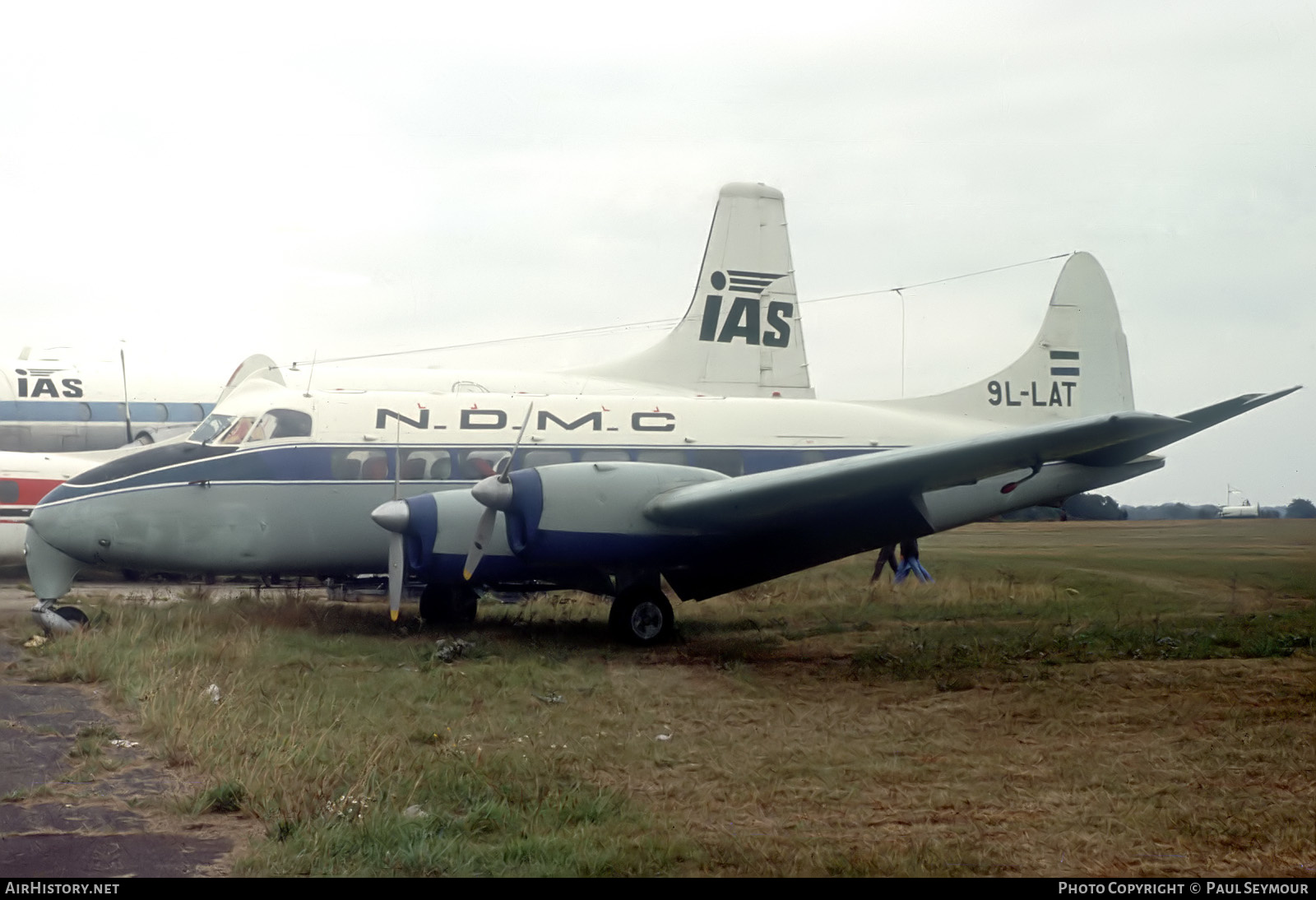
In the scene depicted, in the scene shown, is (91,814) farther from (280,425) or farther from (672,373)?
(672,373)

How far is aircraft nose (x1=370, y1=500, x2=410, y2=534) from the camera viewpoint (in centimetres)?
1196

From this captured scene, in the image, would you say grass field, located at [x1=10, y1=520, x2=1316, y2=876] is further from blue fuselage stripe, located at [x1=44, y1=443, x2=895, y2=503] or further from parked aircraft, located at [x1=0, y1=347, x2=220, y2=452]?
parked aircraft, located at [x1=0, y1=347, x2=220, y2=452]

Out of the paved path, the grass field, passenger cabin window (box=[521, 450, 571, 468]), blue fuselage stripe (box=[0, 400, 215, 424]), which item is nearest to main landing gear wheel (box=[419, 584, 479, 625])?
the grass field

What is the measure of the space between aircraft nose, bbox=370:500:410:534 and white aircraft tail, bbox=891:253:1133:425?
24.3 feet

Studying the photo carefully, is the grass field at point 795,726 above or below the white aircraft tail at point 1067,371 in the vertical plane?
below

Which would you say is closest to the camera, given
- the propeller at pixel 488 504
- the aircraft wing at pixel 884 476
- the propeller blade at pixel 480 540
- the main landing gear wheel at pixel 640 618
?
the aircraft wing at pixel 884 476

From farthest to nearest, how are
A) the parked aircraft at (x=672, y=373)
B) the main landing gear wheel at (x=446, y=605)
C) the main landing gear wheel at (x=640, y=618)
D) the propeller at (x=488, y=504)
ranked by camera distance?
the parked aircraft at (x=672, y=373), the main landing gear wheel at (x=446, y=605), the main landing gear wheel at (x=640, y=618), the propeller at (x=488, y=504)

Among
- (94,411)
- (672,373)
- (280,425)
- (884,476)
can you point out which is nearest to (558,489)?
(884,476)

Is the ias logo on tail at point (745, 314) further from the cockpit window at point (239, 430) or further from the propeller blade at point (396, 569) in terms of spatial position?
the propeller blade at point (396, 569)

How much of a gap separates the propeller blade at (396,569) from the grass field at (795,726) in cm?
50

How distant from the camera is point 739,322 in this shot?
21.7 meters

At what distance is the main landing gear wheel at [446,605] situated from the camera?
47.4 ft

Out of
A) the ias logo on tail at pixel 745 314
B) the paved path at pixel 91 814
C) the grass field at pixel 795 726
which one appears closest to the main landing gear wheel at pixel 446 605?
the grass field at pixel 795 726
